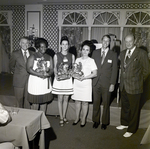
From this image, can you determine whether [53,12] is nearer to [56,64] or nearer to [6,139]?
[56,64]

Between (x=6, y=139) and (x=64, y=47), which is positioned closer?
(x=6, y=139)

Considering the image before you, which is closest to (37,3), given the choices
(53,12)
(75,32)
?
(53,12)

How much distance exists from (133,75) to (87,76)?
0.75 metres

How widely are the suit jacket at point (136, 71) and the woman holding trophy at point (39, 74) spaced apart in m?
1.27

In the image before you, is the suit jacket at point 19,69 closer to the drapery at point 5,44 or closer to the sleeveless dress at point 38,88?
the sleeveless dress at point 38,88

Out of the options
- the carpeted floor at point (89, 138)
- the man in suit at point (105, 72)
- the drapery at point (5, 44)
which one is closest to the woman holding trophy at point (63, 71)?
the man in suit at point (105, 72)

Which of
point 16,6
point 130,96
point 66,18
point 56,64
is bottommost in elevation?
point 130,96

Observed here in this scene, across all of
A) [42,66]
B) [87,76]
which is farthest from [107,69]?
[42,66]

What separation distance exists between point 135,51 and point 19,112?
77.2 inches

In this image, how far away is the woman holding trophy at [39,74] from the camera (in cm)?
298

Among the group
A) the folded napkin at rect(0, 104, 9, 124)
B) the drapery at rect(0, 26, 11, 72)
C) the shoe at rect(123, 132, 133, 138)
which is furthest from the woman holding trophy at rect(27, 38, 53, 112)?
the drapery at rect(0, 26, 11, 72)

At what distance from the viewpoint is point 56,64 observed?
3.21 m

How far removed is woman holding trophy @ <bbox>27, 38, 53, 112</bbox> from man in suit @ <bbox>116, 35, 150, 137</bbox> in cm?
126

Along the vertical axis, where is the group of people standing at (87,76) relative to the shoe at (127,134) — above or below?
above
